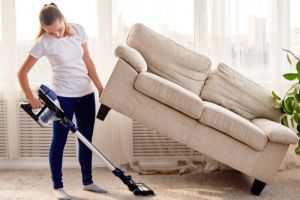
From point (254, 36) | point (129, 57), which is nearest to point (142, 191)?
point (129, 57)

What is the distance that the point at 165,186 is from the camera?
3.72m

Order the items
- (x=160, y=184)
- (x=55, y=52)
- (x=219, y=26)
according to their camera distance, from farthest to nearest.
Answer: (x=219, y=26) < (x=160, y=184) < (x=55, y=52)

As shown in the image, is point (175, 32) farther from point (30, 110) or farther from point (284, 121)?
point (30, 110)

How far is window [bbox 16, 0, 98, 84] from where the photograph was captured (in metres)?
4.29

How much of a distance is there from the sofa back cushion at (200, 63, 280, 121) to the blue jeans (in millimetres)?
909

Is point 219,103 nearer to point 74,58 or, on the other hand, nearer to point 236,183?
point 236,183

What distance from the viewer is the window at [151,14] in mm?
4266

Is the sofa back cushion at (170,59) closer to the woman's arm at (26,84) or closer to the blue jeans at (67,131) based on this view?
the blue jeans at (67,131)

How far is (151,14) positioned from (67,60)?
1.16 m

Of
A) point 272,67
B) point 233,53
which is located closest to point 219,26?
point 233,53

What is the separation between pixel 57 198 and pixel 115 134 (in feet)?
3.30

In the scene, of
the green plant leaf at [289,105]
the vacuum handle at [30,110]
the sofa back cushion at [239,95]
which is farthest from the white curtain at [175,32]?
the vacuum handle at [30,110]

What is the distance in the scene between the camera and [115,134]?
4.32m

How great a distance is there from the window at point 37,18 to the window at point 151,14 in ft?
0.61
